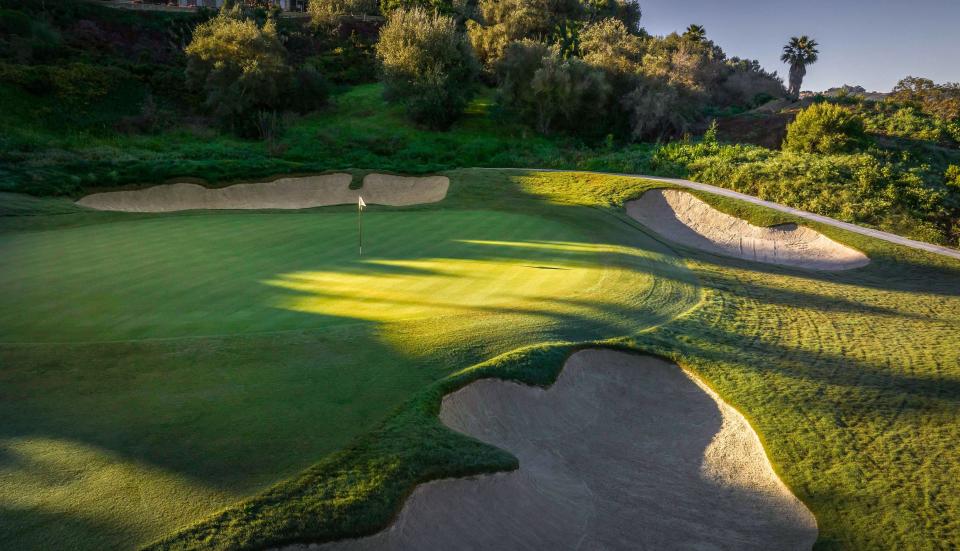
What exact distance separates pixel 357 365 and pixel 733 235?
17578 mm

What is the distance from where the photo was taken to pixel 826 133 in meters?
30.9

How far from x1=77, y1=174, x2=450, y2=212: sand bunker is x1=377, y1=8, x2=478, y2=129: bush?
14.4 m

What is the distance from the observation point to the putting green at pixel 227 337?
5020mm

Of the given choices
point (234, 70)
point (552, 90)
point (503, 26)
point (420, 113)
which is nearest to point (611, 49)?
point (552, 90)

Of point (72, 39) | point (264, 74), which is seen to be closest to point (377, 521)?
point (264, 74)

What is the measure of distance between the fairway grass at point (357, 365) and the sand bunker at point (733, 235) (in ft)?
8.02

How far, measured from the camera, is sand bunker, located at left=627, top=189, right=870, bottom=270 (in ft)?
60.4

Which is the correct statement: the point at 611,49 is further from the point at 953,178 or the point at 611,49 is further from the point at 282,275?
the point at 282,275

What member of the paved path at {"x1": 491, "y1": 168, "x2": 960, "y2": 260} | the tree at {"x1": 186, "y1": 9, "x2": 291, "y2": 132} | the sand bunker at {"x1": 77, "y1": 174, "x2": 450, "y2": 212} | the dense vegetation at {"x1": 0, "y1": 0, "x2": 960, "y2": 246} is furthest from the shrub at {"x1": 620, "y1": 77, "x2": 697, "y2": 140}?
the tree at {"x1": 186, "y1": 9, "x2": 291, "y2": 132}


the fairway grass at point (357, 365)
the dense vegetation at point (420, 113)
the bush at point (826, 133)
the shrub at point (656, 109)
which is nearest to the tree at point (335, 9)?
the dense vegetation at point (420, 113)

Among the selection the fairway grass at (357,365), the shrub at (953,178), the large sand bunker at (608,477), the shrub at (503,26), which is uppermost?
the shrub at (503,26)

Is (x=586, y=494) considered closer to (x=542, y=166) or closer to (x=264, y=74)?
(x=542, y=166)

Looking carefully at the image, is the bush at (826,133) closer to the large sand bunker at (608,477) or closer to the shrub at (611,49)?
the shrub at (611,49)

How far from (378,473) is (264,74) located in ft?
123
